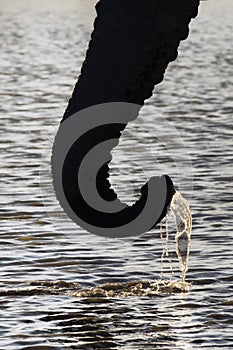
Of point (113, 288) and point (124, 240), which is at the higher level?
point (124, 240)

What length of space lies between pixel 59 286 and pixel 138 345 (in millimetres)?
1785

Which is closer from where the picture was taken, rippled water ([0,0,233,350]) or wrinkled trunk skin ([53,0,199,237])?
wrinkled trunk skin ([53,0,199,237])

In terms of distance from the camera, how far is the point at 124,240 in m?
13.3

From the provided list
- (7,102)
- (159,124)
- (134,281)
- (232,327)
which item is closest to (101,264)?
(134,281)

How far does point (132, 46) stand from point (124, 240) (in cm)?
618

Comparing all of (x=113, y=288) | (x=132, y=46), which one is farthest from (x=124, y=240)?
(x=132, y=46)

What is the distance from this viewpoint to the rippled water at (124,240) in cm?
1034

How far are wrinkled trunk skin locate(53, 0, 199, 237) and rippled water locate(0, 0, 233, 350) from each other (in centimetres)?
312

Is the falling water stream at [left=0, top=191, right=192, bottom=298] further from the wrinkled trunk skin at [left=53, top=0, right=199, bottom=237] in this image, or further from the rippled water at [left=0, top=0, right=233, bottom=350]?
the wrinkled trunk skin at [left=53, top=0, right=199, bottom=237]

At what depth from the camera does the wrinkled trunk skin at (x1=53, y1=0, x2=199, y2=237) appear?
7.20 m

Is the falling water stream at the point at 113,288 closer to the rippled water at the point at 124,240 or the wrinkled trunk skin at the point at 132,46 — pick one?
the rippled water at the point at 124,240

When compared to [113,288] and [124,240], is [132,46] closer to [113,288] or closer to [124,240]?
[113,288]

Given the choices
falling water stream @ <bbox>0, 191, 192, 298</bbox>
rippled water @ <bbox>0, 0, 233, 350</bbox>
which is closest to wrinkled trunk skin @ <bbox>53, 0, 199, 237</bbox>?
rippled water @ <bbox>0, 0, 233, 350</bbox>

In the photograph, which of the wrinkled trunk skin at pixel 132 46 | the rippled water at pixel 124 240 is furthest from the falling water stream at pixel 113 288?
the wrinkled trunk skin at pixel 132 46
